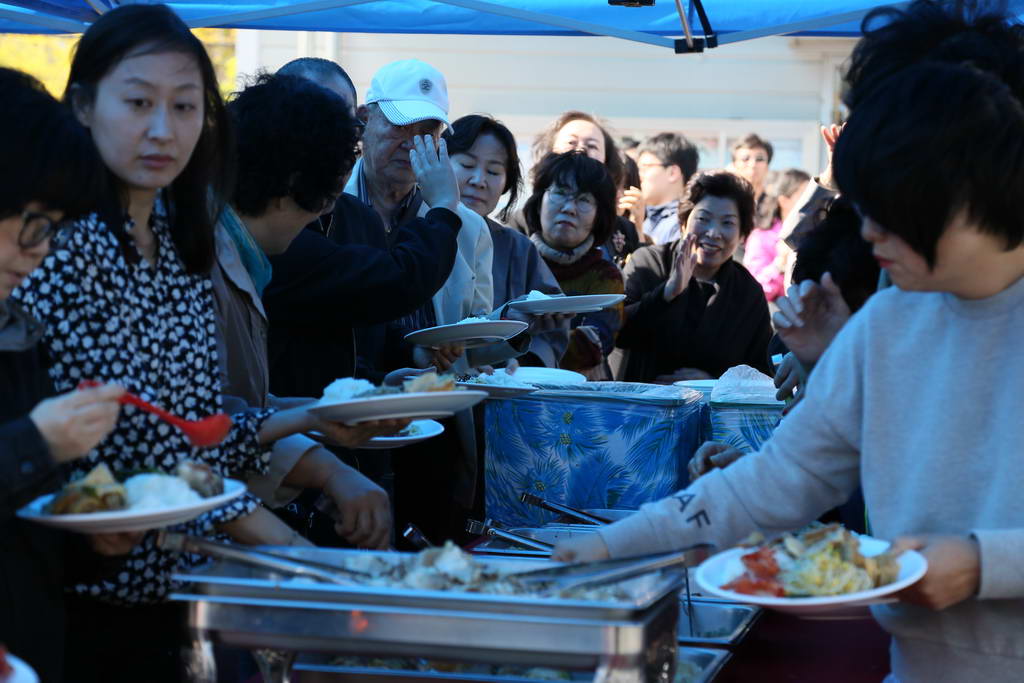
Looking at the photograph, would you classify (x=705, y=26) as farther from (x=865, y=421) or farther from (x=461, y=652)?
(x=461, y=652)

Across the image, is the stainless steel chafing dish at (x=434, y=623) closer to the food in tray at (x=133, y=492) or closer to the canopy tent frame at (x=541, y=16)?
the food in tray at (x=133, y=492)

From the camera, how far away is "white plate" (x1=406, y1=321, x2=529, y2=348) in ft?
8.51

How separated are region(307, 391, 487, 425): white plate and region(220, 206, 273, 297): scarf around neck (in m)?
0.39

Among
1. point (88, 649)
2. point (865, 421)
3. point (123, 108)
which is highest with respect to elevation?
point (123, 108)

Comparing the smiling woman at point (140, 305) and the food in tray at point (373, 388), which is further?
the food in tray at point (373, 388)

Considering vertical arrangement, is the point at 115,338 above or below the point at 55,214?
below

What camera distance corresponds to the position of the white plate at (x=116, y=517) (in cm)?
125

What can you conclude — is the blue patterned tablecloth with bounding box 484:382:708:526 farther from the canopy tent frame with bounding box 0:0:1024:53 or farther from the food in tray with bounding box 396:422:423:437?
the canopy tent frame with bounding box 0:0:1024:53

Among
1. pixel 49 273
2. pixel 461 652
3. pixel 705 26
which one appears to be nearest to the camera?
pixel 461 652

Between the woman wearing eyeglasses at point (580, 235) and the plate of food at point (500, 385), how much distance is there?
0.93 meters

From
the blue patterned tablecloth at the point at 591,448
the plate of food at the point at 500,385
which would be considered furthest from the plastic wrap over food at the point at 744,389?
the plate of food at the point at 500,385

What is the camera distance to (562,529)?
2445 mm

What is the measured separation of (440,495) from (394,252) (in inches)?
36.6

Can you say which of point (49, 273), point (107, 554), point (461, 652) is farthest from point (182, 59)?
point (461, 652)
